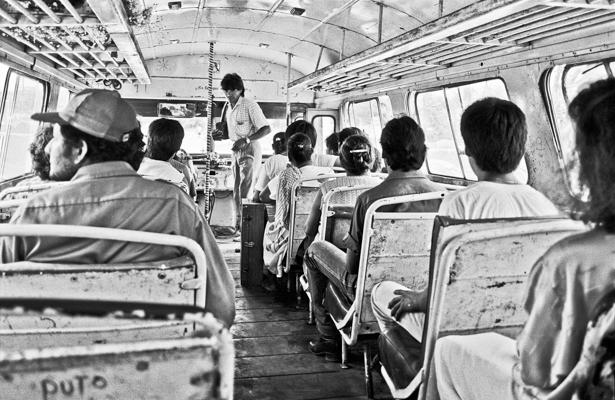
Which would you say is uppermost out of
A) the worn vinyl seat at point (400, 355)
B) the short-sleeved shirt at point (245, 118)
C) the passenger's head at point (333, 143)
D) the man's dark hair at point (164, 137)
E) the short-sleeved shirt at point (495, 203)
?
the short-sleeved shirt at point (245, 118)

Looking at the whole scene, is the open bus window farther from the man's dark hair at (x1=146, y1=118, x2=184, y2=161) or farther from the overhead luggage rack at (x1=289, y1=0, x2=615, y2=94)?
the man's dark hair at (x1=146, y1=118, x2=184, y2=161)

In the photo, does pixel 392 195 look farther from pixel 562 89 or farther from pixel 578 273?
pixel 562 89

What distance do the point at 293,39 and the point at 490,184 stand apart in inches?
293

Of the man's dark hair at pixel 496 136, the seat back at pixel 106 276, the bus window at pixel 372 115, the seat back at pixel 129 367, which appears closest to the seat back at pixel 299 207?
the man's dark hair at pixel 496 136

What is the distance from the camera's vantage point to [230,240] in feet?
26.4

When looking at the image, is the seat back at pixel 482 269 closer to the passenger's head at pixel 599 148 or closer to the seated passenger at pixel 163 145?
the passenger's head at pixel 599 148

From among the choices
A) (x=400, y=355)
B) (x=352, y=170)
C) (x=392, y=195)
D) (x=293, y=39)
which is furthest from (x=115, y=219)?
(x=293, y=39)

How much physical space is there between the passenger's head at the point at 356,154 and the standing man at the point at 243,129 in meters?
3.42

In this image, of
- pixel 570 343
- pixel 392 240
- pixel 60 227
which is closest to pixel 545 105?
pixel 392 240

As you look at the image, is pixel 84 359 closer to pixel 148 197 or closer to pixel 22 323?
pixel 22 323

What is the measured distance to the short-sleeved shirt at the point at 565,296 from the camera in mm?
1279

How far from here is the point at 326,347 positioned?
143 inches

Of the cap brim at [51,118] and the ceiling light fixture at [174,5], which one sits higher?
the ceiling light fixture at [174,5]

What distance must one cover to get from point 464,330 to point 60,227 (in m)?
1.41
